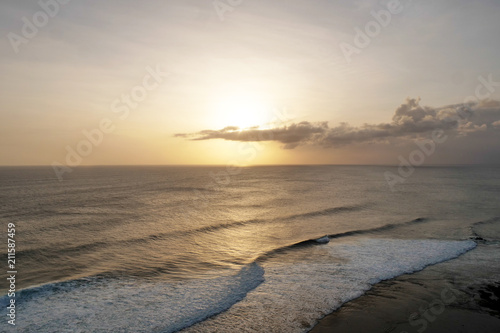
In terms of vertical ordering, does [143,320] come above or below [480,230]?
above

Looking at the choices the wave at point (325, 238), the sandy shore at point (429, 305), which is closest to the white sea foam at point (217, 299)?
the sandy shore at point (429, 305)

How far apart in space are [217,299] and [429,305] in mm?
10840

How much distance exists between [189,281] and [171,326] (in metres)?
5.51

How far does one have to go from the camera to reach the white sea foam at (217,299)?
42.8ft

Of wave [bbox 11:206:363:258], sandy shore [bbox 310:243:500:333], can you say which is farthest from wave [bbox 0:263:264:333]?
wave [bbox 11:206:363:258]

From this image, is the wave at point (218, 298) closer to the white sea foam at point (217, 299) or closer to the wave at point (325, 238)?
the white sea foam at point (217, 299)

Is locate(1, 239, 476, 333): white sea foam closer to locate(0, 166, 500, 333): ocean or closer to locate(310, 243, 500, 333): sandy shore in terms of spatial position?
locate(0, 166, 500, 333): ocean

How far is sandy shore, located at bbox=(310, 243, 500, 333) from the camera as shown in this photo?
40.7 ft

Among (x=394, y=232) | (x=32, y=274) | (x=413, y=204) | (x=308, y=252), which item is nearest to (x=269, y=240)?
(x=308, y=252)

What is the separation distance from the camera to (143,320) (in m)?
13.4

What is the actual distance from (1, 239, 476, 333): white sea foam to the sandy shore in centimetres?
Answer: 96

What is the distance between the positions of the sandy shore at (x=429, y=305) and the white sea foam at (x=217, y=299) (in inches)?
37.8

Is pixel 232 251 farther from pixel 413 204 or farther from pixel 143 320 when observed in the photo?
pixel 413 204

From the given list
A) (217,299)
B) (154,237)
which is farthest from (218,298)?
(154,237)
